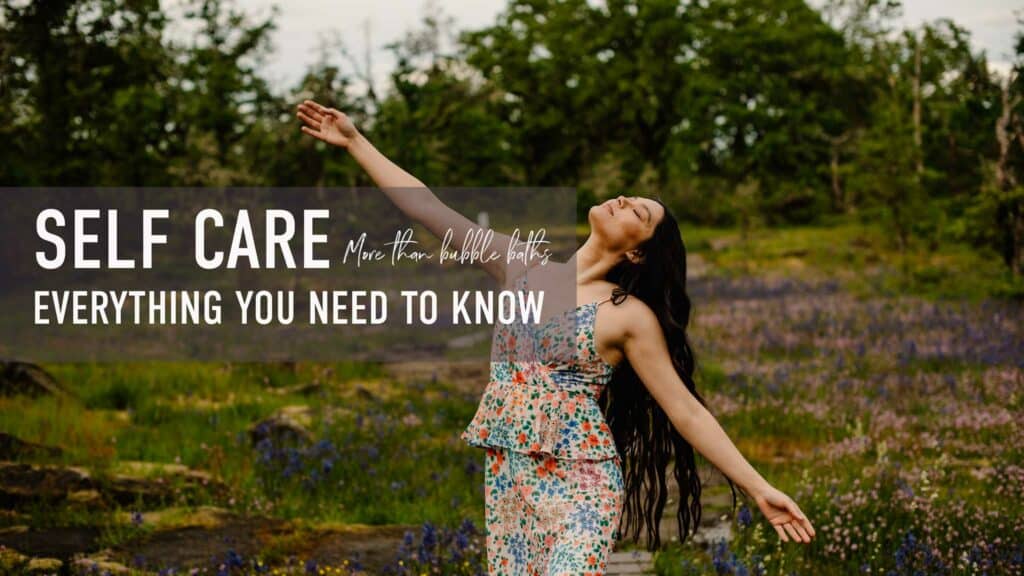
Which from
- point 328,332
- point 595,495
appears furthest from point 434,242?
point 595,495

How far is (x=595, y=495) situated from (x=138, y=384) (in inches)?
340

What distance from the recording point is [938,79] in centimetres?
4953

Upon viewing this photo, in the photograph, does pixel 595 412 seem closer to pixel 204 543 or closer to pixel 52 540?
pixel 204 543

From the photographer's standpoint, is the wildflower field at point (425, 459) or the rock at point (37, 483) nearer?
the wildflower field at point (425, 459)

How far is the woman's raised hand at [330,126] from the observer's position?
4.16 metres

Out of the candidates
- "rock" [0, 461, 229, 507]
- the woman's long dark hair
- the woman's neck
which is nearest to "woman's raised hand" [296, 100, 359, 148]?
the woman's neck

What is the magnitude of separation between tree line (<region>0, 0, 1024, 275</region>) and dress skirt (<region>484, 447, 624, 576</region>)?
12.8 meters

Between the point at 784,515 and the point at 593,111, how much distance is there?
53.4m

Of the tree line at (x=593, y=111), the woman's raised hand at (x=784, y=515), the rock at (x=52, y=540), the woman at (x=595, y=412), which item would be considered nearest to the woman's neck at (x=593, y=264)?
the woman at (x=595, y=412)

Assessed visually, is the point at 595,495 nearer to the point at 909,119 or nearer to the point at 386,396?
the point at 386,396

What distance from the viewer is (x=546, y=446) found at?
3.48 meters

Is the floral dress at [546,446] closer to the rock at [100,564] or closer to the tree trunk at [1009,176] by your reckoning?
the rock at [100,564]

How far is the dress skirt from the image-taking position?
3.33 meters

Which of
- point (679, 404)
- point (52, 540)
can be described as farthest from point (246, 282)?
point (679, 404)
